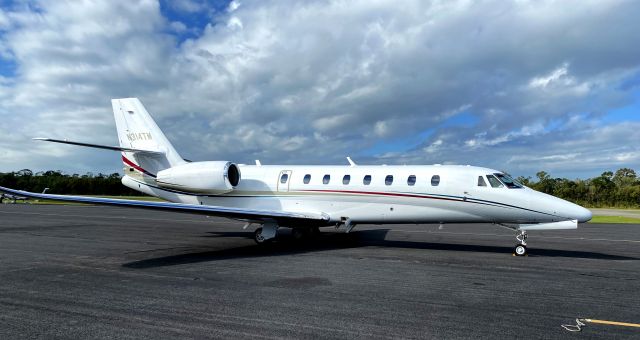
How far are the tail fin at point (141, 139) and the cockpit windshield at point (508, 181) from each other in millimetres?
11703

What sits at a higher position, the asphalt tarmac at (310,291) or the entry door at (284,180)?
the entry door at (284,180)

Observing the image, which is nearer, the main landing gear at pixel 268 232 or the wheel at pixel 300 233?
the main landing gear at pixel 268 232

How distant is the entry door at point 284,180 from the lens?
15710 mm

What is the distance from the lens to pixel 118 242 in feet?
49.4

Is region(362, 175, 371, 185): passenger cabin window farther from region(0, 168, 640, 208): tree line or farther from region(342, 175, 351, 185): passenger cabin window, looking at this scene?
region(0, 168, 640, 208): tree line

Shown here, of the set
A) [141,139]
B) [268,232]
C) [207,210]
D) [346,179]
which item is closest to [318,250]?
[268,232]

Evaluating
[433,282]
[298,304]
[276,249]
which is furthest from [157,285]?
[276,249]

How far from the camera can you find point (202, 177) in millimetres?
15867

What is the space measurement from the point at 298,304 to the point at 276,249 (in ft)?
23.7

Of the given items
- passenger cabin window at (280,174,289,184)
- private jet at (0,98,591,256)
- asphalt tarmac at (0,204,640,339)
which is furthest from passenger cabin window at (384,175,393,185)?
passenger cabin window at (280,174,289,184)

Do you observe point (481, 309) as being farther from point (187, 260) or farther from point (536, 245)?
point (536, 245)

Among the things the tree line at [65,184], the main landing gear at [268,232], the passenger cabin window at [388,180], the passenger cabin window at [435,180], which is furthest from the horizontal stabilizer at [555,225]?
the tree line at [65,184]

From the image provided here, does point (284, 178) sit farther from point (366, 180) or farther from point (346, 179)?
point (366, 180)

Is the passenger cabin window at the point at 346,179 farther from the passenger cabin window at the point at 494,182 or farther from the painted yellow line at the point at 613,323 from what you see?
the painted yellow line at the point at 613,323
